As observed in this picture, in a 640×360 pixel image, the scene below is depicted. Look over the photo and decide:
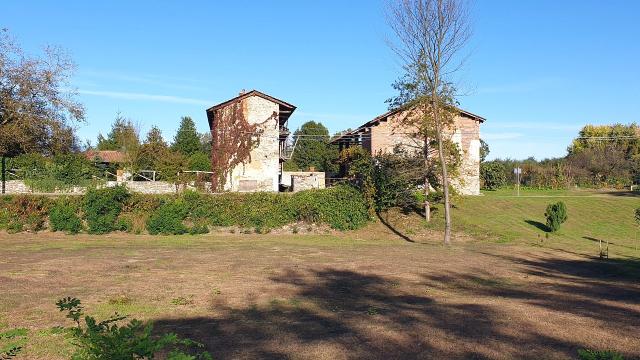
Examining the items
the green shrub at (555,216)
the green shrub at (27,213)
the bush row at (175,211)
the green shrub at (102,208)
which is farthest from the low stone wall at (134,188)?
the green shrub at (555,216)

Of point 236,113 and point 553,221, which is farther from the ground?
point 236,113

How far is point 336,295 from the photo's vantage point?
11.3 meters

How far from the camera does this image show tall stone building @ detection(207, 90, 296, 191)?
3812cm

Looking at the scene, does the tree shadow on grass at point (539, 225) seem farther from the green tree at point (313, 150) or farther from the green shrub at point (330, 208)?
the green tree at point (313, 150)

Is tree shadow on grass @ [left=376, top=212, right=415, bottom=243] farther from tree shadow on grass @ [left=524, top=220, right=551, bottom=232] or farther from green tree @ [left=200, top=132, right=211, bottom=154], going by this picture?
green tree @ [left=200, top=132, right=211, bottom=154]

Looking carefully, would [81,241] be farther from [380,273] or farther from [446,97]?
[446,97]

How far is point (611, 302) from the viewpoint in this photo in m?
10.0

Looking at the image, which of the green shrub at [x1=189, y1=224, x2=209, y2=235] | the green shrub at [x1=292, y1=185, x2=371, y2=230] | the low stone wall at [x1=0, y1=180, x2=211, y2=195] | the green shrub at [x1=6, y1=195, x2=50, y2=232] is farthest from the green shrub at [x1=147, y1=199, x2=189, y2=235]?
the green shrub at [x1=292, y1=185, x2=371, y2=230]

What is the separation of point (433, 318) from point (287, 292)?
13.0ft

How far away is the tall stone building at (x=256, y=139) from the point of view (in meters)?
38.1

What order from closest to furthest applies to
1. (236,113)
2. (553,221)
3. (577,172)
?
(553,221) → (236,113) → (577,172)

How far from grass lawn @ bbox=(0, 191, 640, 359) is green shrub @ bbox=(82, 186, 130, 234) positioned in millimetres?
2631

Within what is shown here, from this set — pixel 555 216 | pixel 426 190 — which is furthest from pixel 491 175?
pixel 426 190

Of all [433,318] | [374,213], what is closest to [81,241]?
[374,213]
